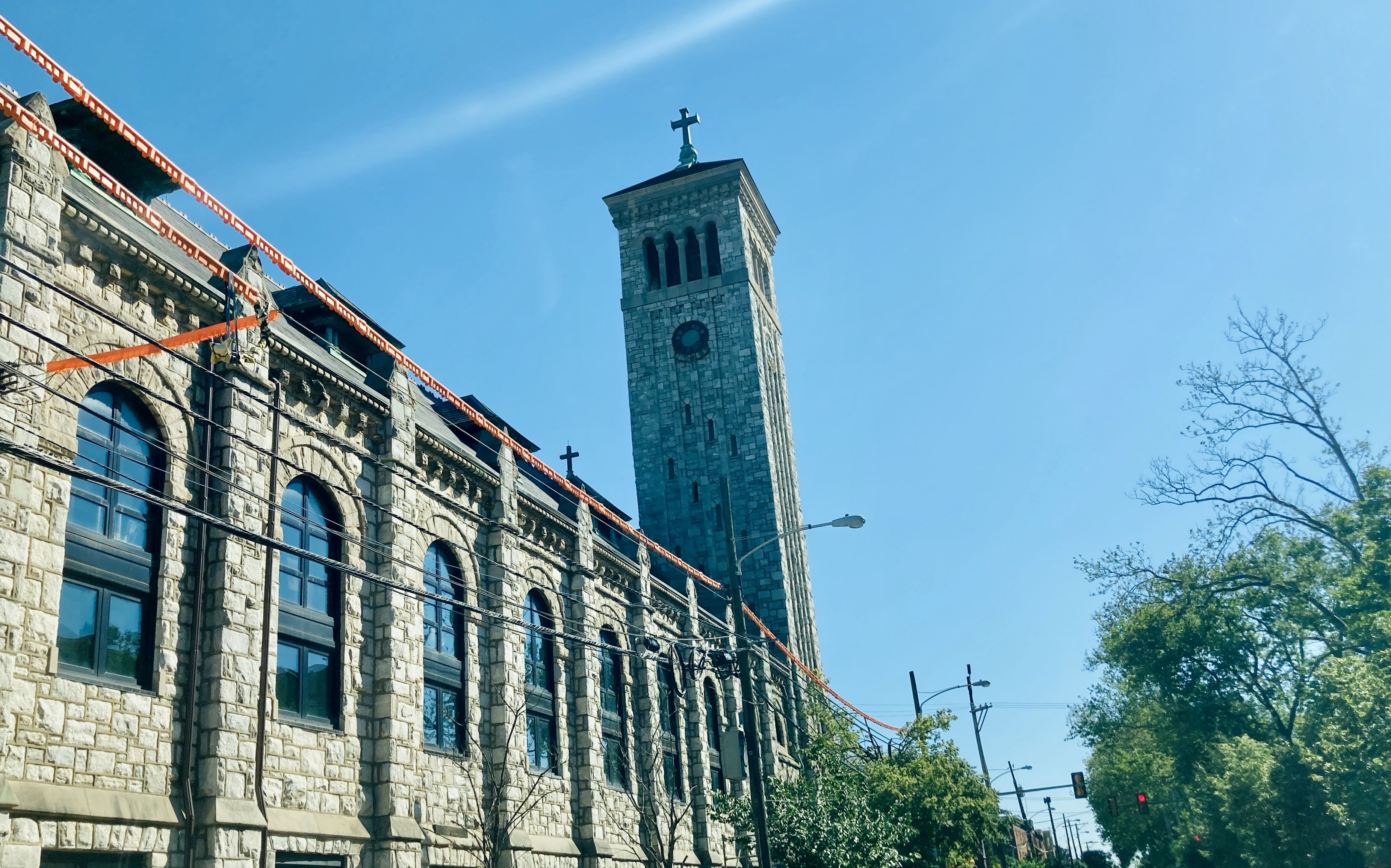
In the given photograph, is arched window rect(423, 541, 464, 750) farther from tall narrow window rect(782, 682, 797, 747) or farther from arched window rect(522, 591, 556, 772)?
tall narrow window rect(782, 682, 797, 747)

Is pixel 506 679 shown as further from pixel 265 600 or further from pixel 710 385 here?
pixel 710 385

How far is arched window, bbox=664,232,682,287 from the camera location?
63844 mm

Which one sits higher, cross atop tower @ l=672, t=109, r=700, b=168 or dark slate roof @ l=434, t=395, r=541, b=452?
cross atop tower @ l=672, t=109, r=700, b=168

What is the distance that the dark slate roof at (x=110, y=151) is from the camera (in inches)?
790

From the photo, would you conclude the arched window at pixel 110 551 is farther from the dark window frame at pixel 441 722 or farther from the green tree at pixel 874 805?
the green tree at pixel 874 805

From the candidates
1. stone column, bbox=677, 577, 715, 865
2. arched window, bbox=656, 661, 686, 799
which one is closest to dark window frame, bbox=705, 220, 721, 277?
stone column, bbox=677, 577, 715, 865

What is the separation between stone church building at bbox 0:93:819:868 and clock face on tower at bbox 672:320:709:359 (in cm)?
2773

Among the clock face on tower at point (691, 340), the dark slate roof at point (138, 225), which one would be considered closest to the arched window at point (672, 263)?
the clock face on tower at point (691, 340)

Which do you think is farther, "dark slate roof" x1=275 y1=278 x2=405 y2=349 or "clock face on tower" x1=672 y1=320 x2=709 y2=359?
"clock face on tower" x1=672 y1=320 x2=709 y2=359

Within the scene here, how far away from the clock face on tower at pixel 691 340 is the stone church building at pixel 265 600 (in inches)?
1092

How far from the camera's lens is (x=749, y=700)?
825 inches

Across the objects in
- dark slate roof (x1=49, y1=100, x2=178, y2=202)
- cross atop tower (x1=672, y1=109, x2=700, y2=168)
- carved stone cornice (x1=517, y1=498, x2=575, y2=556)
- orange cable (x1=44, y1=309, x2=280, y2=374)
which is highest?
cross atop tower (x1=672, y1=109, x2=700, y2=168)

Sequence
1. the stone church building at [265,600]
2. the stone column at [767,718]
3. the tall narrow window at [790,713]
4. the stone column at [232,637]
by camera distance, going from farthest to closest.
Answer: the tall narrow window at [790,713] < the stone column at [767,718] < the stone column at [232,637] < the stone church building at [265,600]

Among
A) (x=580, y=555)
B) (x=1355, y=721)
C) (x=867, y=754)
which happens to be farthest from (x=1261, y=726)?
(x=580, y=555)
